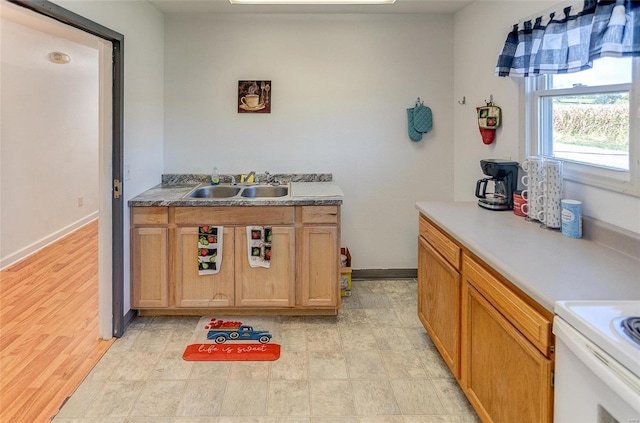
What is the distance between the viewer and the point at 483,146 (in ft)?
11.2

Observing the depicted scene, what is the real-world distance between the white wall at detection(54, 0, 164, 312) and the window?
8.34 ft

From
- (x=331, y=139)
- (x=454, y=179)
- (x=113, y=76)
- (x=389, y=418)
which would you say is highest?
(x=113, y=76)

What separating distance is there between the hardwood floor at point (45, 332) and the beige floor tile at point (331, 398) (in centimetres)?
125

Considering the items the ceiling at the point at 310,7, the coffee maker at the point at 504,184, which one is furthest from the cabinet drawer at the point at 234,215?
the ceiling at the point at 310,7

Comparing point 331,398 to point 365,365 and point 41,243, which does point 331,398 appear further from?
point 41,243

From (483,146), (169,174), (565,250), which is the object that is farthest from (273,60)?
(565,250)

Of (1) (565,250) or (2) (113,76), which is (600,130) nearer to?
(1) (565,250)

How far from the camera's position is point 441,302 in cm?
249

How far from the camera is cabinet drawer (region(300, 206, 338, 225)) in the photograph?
3193 mm

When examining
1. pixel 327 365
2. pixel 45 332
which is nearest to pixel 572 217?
pixel 327 365

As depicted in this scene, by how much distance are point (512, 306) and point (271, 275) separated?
1.91 meters

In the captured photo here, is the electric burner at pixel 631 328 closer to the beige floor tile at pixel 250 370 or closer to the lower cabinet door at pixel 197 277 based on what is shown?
the beige floor tile at pixel 250 370

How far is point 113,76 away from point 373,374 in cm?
238

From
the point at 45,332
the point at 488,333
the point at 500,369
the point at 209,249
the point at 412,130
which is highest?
the point at 412,130
